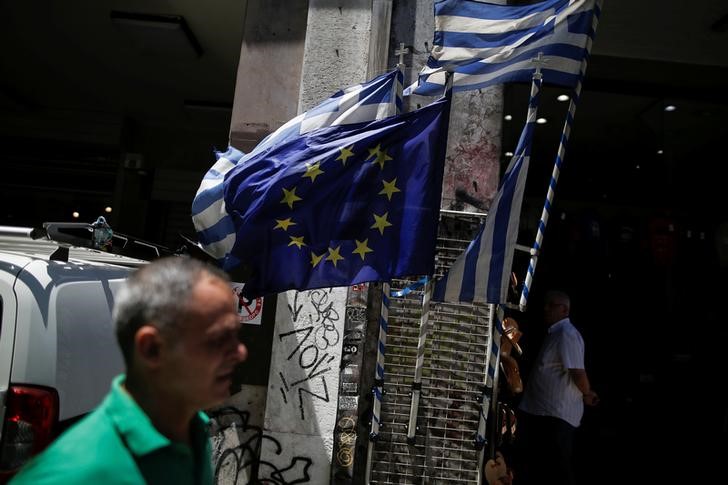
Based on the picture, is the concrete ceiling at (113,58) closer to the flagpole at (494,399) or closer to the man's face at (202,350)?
the flagpole at (494,399)

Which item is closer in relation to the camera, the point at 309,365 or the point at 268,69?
the point at 309,365

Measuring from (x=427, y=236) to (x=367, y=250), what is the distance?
0.39 metres

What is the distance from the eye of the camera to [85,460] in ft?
4.49

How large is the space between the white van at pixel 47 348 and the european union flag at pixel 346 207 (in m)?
1.03

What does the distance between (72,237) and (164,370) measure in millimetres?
2092

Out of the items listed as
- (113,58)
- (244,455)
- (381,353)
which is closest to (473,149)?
(381,353)

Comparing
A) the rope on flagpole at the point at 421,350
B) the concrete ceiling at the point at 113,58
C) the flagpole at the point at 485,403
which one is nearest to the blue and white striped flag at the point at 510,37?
the rope on flagpole at the point at 421,350

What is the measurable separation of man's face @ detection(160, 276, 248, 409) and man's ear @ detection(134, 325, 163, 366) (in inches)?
0.9

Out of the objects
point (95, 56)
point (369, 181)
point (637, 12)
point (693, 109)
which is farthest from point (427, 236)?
point (95, 56)

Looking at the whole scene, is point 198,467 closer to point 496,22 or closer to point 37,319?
point 37,319

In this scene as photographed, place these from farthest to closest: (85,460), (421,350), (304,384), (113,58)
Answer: (113,58), (304,384), (421,350), (85,460)

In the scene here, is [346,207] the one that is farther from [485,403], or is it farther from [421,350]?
[485,403]

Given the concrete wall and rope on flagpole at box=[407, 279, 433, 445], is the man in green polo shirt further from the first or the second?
the concrete wall

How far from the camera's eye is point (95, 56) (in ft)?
31.6
